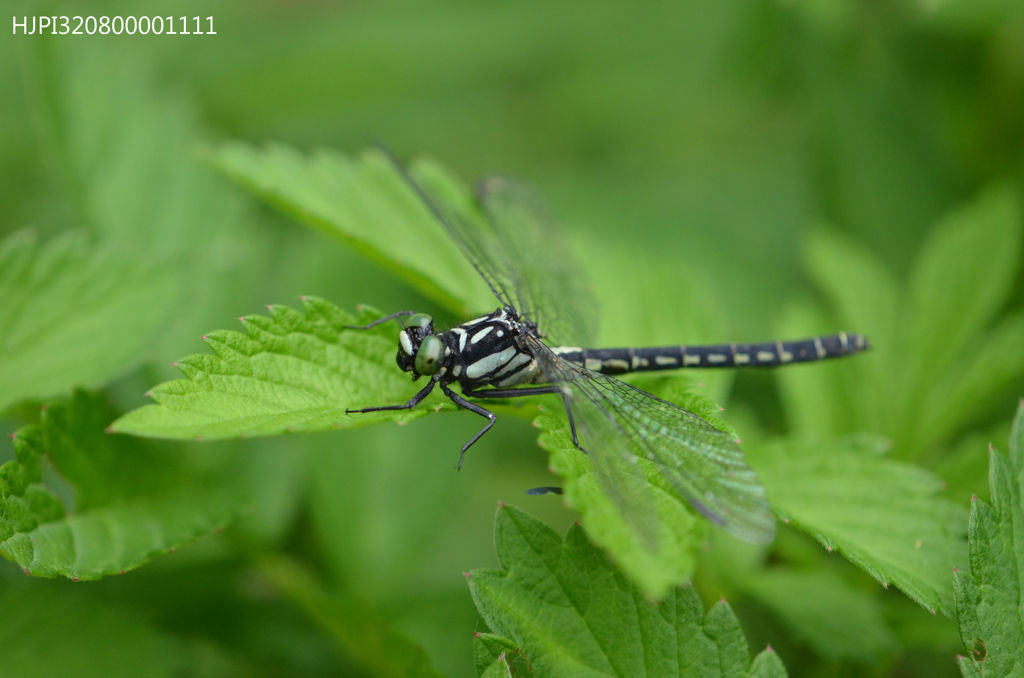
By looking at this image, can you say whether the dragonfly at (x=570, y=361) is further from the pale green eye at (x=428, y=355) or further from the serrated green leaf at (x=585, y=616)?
the serrated green leaf at (x=585, y=616)

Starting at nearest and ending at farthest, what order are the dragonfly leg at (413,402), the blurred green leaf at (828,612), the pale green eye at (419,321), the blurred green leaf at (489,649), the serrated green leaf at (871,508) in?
the blurred green leaf at (489,649)
the serrated green leaf at (871,508)
the dragonfly leg at (413,402)
the blurred green leaf at (828,612)
the pale green eye at (419,321)

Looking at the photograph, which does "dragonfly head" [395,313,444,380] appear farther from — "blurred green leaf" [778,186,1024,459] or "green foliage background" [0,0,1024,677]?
"blurred green leaf" [778,186,1024,459]

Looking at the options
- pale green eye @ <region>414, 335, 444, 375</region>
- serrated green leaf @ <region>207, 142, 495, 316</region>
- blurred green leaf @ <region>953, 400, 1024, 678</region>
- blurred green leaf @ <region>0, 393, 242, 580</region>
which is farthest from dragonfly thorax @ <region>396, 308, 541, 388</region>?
blurred green leaf @ <region>953, 400, 1024, 678</region>

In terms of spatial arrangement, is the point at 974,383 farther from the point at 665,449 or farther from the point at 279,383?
the point at 279,383

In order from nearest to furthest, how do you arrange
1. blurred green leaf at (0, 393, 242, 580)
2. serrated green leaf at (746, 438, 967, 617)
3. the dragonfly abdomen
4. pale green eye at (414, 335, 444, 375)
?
blurred green leaf at (0, 393, 242, 580) → serrated green leaf at (746, 438, 967, 617) → pale green eye at (414, 335, 444, 375) → the dragonfly abdomen

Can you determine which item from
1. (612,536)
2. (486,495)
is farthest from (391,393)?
(486,495)

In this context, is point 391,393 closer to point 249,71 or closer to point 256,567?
point 256,567

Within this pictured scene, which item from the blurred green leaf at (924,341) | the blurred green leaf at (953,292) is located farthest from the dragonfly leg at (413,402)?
the blurred green leaf at (953,292)

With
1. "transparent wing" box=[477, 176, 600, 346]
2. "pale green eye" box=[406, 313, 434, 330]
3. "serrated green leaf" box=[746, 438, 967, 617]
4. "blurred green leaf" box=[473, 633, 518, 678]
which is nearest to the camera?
"blurred green leaf" box=[473, 633, 518, 678]
